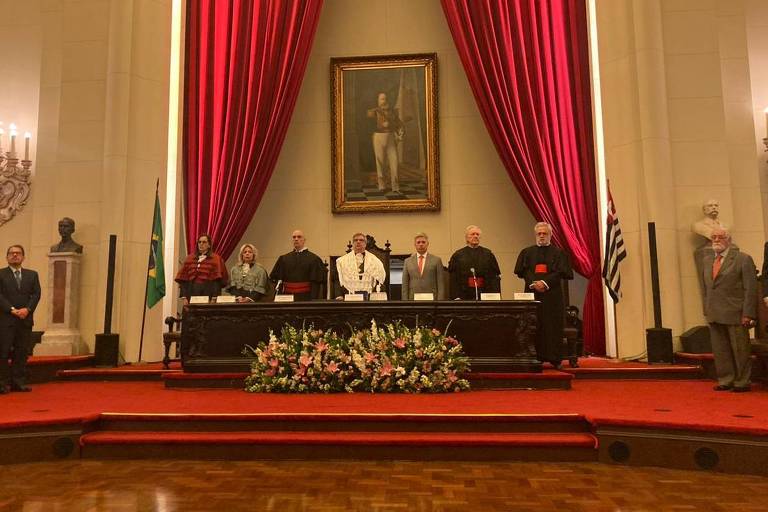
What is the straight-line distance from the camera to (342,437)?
3.99 metres

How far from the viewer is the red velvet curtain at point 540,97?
319 inches

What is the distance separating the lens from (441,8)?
29.7 feet

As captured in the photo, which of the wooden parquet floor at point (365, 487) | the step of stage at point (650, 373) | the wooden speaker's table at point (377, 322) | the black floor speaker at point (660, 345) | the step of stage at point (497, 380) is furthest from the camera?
the black floor speaker at point (660, 345)

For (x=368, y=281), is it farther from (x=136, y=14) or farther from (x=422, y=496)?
(x=136, y=14)

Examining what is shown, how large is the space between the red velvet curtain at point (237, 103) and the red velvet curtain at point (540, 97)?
7.65 feet

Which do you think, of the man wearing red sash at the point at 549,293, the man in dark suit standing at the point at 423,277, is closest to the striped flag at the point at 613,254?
the man wearing red sash at the point at 549,293

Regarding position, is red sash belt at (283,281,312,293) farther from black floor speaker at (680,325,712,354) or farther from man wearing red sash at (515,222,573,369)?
black floor speaker at (680,325,712,354)

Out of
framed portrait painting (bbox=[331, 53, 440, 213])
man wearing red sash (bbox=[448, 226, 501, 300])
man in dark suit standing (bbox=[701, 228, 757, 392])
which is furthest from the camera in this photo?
framed portrait painting (bbox=[331, 53, 440, 213])

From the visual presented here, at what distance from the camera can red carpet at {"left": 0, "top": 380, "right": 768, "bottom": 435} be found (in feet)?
13.1

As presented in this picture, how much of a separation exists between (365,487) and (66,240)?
6.12 metres

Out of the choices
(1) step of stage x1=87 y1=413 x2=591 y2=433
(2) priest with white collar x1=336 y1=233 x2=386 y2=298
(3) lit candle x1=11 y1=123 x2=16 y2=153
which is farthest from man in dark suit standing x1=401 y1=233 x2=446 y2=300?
(3) lit candle x1=11 y1=123 x2=16 y2=153

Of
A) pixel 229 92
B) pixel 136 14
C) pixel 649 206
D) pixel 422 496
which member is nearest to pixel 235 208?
pixel 229 92

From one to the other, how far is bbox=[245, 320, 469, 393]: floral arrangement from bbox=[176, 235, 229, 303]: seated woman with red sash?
1754 mm

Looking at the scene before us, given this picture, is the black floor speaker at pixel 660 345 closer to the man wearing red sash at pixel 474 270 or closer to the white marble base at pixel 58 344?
the man wearing red sash at pixel 474 270
